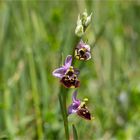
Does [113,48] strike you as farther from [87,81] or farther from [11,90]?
[11,90]

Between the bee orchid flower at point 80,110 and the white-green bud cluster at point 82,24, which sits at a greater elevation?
the white-green bud cluster at point 82,24

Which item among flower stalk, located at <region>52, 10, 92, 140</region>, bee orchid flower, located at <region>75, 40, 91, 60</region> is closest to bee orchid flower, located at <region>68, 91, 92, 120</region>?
flower stalk, located at <region>52, 10, 92, 140</region>

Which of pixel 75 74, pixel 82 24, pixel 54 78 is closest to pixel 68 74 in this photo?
pixel 75 74

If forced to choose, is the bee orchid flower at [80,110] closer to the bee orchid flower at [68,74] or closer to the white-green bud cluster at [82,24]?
the bee orchid flower at [68,74]

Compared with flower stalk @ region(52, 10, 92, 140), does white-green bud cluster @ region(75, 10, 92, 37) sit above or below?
above

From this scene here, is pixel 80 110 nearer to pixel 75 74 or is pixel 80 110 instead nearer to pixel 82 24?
pixel 75 74

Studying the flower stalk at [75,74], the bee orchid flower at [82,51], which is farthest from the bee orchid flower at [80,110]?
the bee orchid flower at [82,51]

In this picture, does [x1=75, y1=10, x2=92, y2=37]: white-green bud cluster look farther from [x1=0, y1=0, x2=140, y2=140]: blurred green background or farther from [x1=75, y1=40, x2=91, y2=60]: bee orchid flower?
[x1=0, y1=0, x2=140, y2=140]: blurred green background

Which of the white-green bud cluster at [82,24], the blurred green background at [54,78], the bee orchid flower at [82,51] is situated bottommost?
the blurred green background at [54,78]
